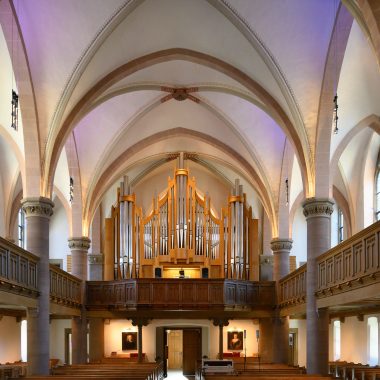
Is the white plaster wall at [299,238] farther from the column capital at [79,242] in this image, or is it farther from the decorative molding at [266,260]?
the column capital at [79,242]

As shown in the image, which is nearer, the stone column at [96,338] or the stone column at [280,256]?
the stone column at [280,256]

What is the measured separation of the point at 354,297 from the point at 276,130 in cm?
1154

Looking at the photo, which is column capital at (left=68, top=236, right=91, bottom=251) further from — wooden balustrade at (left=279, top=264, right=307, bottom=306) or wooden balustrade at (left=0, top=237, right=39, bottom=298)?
wooden balustrade at (left=279, top=264, right=307, bottom=306)

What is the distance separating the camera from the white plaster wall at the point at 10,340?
28.5 metres

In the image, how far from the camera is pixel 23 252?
1819 centimetres

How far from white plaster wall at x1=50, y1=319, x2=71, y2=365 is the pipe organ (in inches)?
207

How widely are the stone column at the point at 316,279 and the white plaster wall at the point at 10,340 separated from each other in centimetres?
1400

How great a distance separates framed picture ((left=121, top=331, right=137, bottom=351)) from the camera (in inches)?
1287

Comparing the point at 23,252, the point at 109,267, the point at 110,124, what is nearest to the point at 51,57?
the point at 23,252

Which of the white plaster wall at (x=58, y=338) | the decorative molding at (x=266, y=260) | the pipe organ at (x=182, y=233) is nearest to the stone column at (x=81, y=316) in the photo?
the pipe organ at (x=182, y=233)

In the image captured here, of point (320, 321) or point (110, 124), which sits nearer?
Answer: point (320, 321)

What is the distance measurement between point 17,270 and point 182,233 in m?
13.1

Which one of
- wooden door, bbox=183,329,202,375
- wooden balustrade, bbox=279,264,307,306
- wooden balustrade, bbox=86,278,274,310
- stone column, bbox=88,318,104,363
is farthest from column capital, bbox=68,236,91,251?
wooden door, bbox=183,329,202,375

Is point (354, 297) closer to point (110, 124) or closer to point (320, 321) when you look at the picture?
point (320, 321)
